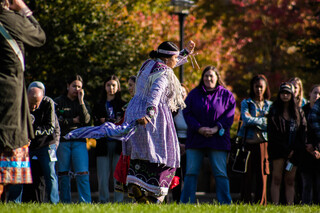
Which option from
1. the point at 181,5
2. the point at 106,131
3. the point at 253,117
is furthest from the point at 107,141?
the point at 181,5

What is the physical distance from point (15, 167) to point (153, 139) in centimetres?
206

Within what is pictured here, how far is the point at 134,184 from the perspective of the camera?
7074 mm

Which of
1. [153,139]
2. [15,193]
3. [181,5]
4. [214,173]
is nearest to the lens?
[153,139]

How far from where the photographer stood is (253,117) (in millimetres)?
10312

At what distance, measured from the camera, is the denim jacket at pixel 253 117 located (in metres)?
10.3

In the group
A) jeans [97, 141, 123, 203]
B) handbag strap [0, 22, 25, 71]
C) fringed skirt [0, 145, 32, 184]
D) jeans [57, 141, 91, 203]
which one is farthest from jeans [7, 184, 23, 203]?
handbag strap [0, 22, 25, 71]

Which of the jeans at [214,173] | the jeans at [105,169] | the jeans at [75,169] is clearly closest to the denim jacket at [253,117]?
the jeans at [214,173]

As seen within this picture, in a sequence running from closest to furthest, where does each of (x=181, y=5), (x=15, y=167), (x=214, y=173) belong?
(x=15, y=167), (x=214, y=173), (x=181, y=5)

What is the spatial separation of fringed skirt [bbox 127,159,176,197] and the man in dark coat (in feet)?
6.20

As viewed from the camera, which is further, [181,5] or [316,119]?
[181,5]

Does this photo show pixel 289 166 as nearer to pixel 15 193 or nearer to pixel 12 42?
pixel 15 193

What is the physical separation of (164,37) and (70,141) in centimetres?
1411

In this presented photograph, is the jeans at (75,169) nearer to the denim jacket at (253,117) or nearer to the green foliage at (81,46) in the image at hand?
the denim jacket at (253,117)

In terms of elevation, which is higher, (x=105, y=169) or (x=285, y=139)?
(x=285, y=139)
